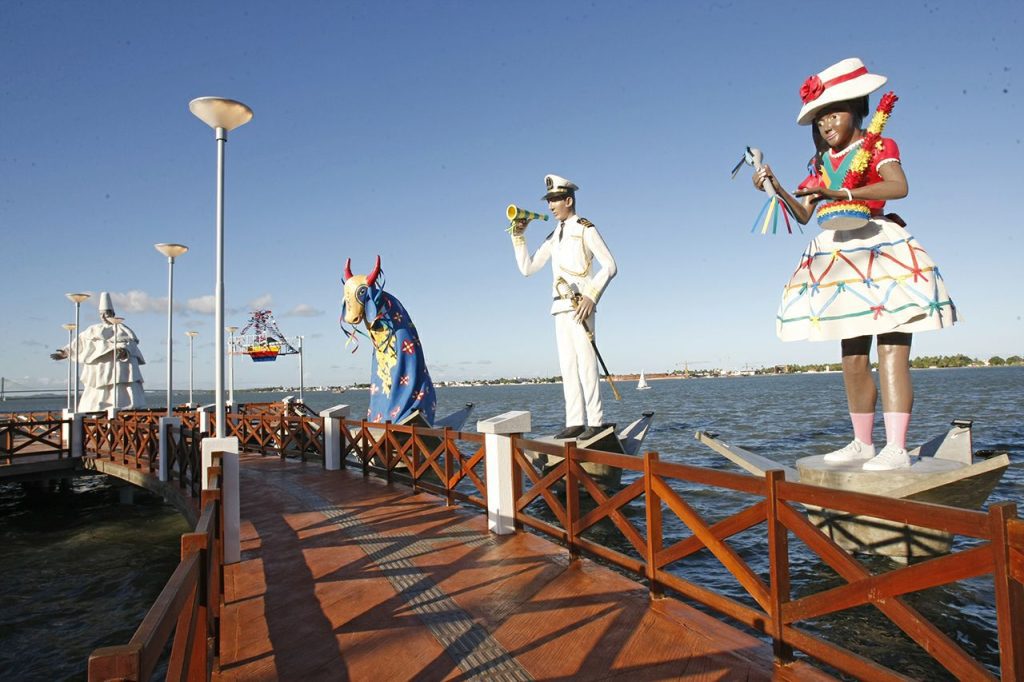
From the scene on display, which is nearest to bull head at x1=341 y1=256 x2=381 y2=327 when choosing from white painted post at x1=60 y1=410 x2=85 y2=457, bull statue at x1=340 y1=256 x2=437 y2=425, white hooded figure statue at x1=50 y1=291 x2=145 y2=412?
bull statue at x1=340 y1=256 x2=437 y2=425

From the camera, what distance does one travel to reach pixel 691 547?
14.4ft

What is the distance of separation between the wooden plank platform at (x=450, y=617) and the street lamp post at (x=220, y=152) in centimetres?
180

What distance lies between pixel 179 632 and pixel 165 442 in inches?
389

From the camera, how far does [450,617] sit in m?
4.32

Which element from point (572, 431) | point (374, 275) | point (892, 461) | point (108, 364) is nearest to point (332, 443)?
point (374, 275)

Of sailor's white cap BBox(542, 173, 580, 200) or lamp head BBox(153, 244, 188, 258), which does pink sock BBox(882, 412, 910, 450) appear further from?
lamp head BBox(153, 244, 188, 258)

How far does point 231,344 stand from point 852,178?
27221mm

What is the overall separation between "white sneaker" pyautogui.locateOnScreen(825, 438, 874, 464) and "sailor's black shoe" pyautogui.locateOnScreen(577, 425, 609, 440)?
312 centimetres

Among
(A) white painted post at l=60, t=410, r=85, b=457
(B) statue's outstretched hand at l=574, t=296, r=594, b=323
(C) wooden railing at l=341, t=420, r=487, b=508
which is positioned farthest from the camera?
(A) white painted post at l=60, t=410, r=85, b=457

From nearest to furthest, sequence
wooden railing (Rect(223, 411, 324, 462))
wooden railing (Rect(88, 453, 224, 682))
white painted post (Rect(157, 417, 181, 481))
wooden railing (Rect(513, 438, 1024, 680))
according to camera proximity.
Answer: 1. wooden railing (Rect(88, 453, 224, 682))
2. wooden railing (Rect(513, 438, 1024, 680))
3. white painted post (Rect(157, 417, 181, 481))
4. wooden railing (Rect(223, 411, 324, 462))

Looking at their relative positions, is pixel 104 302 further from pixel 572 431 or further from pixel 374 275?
pixel 572 431

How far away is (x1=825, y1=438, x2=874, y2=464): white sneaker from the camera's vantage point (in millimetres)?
6043

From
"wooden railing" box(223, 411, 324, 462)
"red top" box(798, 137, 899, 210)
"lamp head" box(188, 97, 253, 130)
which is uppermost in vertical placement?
"lamp head" box(188, 97, 253, 130)

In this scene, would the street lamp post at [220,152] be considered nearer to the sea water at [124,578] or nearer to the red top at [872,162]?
the sea water at [124,578]
